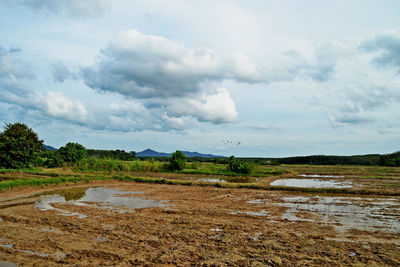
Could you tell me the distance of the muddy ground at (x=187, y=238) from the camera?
5.89 metres

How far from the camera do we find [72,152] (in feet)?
111

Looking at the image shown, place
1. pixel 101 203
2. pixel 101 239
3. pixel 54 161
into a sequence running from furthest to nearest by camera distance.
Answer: pixel 54 161
pixel 101 203
pixel 101 239

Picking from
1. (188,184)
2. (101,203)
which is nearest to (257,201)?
(101,203)

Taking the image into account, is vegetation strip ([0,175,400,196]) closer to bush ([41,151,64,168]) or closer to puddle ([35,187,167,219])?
puddle ([35,187,167,219])

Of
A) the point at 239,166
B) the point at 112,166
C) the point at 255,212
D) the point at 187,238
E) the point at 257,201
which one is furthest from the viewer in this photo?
the point at 112,166

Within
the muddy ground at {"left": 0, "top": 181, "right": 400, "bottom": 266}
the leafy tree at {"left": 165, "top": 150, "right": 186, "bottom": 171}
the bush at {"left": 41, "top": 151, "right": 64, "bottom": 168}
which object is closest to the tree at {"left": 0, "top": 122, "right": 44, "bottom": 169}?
the bush at {"left": 41, "top": 151, "right": 64, "bottom": 168}

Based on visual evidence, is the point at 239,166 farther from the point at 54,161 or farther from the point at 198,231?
the point at 198,231

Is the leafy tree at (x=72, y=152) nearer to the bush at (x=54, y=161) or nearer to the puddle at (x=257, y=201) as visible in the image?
the bush at (x=54, y=161)

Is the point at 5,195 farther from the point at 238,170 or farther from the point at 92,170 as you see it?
the point at 238,170

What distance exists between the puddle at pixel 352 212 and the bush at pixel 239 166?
56.1ft

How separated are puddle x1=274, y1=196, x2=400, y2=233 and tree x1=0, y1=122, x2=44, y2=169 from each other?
27.2 metres

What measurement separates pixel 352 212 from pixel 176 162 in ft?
83.8

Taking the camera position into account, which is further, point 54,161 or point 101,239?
point 54,161

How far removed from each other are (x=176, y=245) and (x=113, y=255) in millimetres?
1581
